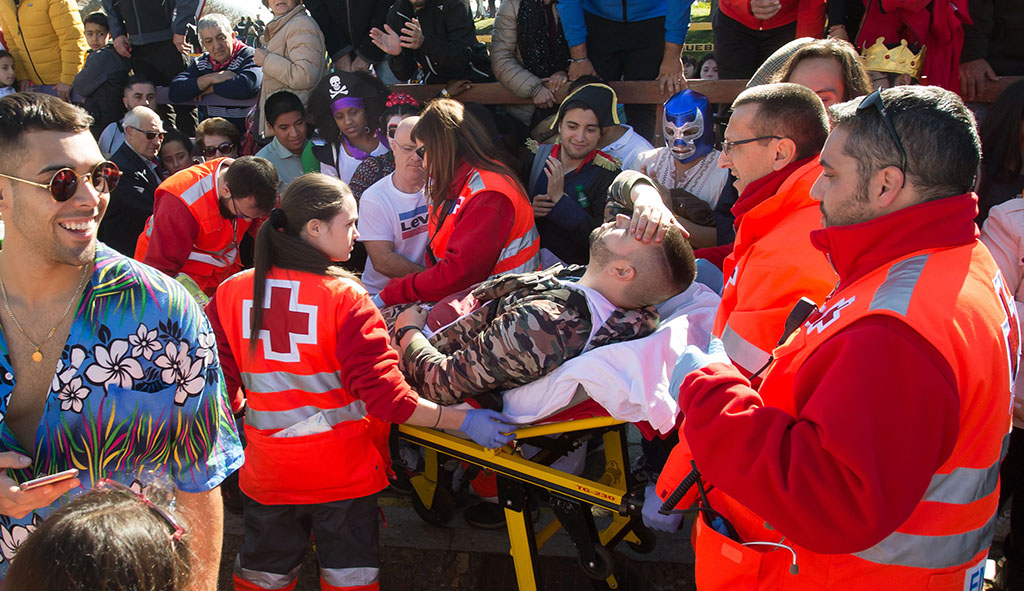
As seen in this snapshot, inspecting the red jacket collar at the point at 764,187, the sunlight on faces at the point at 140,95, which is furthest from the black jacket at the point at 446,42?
the red jacket collar at the point at 764,187

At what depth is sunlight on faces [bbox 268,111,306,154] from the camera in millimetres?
5523

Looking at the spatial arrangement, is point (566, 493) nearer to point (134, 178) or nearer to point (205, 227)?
point (205, 227)

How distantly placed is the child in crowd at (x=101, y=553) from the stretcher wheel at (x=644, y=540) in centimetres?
232

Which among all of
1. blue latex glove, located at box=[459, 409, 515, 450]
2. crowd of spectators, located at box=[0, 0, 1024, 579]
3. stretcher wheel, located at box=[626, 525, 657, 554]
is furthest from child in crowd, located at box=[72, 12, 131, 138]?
stretcher wheel, located at box=[626, 525, 657, 554]

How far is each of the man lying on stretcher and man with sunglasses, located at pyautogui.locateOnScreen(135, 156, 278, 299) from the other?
175cm

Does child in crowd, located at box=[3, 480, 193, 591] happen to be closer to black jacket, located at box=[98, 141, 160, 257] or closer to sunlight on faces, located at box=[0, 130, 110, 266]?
sunlight on faces, located at box=[0, 130, 110, 266]

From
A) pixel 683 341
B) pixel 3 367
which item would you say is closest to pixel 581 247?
pixel 683 341

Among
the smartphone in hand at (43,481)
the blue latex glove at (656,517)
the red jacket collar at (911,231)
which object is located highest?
the red jacket collar at (911,231)

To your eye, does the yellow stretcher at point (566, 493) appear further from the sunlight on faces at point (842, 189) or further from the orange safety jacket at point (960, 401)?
the sunlight on faces at point (842, 189)

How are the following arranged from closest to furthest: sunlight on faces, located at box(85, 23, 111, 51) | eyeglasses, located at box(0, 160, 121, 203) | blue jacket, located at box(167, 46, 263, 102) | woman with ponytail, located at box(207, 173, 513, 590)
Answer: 1. eyeglasses, located at box(0, 160, 121, 203)
2. woman with ponytail, located at box(207, 173, 513, 590)
3. blue jacket, located at box(167, 46, 263, 102)
4. sunlight on faces, located at box(85, 23, 111, 51)

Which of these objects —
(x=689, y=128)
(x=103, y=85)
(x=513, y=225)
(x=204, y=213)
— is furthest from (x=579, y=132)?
(x=103, y=85)

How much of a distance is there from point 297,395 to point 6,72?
6.98 metres

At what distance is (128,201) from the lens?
5441 millimetres

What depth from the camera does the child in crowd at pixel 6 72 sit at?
7574 millimetres
